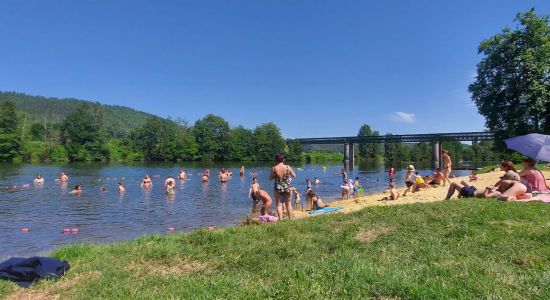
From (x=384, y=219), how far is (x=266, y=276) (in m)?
4.29

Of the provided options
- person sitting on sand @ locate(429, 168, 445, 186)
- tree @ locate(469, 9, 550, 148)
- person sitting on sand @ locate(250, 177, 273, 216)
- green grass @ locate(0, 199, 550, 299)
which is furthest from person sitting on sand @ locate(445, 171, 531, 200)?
tree @ locate(469, 9, 550, 148)

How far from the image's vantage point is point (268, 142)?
135m

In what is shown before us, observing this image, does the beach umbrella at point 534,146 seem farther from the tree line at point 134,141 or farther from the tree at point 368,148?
the tree at point 368,148

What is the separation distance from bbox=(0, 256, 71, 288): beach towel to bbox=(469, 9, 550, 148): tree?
33.7 meters

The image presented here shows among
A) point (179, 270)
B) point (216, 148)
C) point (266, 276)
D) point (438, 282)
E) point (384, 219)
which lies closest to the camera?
point (438, 282)

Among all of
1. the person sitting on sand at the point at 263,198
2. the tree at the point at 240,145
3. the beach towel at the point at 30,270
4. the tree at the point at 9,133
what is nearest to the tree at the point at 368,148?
the tree at the point at 240,145

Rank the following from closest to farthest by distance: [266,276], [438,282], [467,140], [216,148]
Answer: [438,282], [266,276], [467,140], [216,148]

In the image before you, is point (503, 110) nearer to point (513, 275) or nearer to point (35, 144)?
point (513, 275)

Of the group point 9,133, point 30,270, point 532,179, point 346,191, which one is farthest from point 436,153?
point 30,270

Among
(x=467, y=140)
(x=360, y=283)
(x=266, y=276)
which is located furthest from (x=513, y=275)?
(x=467, y=140)

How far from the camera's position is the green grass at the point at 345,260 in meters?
4.88

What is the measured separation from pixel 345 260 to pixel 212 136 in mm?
125090

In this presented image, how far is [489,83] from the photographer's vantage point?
111 feet

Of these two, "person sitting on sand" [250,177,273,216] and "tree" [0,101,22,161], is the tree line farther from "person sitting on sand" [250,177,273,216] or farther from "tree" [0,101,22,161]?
"person sitting on sand" [250,177,273,216]
